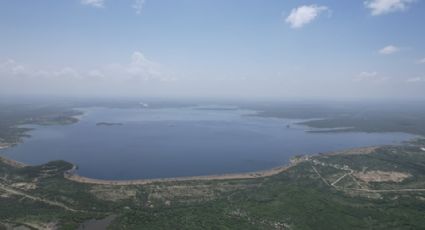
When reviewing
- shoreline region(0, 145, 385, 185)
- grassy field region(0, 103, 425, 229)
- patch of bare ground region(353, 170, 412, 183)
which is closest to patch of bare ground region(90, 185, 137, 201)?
grassy field region(0, 103, 425, 229)

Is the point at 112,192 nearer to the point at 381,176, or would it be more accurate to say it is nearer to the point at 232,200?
the point at 232,200

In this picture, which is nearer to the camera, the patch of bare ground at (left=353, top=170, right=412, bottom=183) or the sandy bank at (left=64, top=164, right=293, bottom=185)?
the sandy bank at (left=64, top=164, right=293, bottom=185)

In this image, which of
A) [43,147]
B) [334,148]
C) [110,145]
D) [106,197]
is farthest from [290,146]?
[43,147]

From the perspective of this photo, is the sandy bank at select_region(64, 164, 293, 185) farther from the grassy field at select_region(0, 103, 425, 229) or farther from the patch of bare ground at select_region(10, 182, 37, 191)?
the patch of bare ground at select_region(10, 182, 37, 191)

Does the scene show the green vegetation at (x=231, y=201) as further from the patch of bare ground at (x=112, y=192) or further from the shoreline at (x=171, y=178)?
the shoreline at (x=171, y=178)

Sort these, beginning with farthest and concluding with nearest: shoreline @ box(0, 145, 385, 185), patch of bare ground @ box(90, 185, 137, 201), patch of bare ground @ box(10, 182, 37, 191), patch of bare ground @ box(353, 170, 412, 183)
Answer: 1. patch of bare ground @ box(353, 170, 412, 183)
2. shoreline @ box(0, 145, 385, 185)
3. patch of bare ground @ box(10, 182, 37, 191)
4. patch of bare ground @ box(90, 185, 137, 201)

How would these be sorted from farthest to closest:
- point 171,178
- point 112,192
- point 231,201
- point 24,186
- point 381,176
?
point 381,176 → point 171,178 → point 24,186 → point 112,192 → point 231,201

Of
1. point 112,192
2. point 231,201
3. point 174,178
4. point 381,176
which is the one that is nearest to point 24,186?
point 112,192
